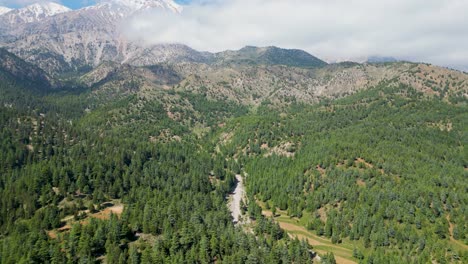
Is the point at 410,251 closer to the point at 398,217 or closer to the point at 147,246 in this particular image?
the point at 398,217

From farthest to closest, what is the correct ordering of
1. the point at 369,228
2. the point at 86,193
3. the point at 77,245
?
the point at 86,193
the point at 369,228
the point at 77,245

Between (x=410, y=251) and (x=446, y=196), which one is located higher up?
(x=446, y=196)

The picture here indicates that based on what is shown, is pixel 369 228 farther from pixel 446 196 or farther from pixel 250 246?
pixel 250 246

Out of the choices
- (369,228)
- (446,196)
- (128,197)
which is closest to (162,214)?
(128,197)

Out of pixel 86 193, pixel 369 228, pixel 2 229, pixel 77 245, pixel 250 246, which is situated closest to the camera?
pixel 77 245

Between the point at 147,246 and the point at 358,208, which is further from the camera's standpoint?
the point at 358,208

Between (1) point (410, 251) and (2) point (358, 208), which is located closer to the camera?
(1) point (410, 251)

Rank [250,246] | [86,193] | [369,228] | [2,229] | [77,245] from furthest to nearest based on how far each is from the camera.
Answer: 1. [86,193]
2. [369,228]
3. [2,229]
4. [250,246]
5. [77,245]

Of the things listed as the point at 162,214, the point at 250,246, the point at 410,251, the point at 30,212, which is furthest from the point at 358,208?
the point at 30,212

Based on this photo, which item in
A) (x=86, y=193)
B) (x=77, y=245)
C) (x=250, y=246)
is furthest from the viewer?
(x=86, y=193)
